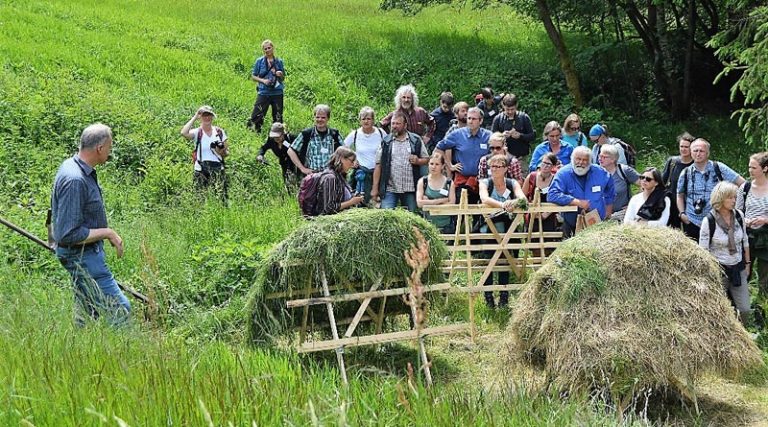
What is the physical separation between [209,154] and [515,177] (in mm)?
4367

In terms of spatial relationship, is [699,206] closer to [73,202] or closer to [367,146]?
[367,146]

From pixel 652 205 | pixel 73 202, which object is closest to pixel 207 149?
pixel 73 202

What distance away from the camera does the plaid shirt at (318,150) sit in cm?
1189

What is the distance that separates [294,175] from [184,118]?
3.81 m

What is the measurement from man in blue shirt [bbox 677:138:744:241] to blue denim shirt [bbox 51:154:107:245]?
624 centimetres

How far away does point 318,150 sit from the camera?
39.1ft

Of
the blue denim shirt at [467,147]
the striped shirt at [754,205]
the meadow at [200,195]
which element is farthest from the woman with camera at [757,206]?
the blue denim shirt at [467,147]

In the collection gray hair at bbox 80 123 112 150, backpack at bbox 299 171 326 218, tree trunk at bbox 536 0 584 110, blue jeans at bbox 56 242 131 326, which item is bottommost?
blue jeans at bbox 56 242 131 326

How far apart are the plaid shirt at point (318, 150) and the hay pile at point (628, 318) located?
5.32 m

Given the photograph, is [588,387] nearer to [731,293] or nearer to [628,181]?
[731,293]

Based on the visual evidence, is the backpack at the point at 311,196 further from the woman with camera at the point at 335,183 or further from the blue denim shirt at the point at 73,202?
the blue denim shirt at the point at 73,202

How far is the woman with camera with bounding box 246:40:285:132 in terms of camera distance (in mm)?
15688

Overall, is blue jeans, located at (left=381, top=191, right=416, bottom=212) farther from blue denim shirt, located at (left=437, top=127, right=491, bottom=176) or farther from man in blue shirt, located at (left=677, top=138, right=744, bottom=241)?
man in blue shirt, located at (left=677, top=138, right=744, bottom=241)

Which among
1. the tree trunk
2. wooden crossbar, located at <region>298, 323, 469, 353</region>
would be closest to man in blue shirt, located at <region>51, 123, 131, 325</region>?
wooden crossbar, located at <region>298, 323, 469, 353</region>
